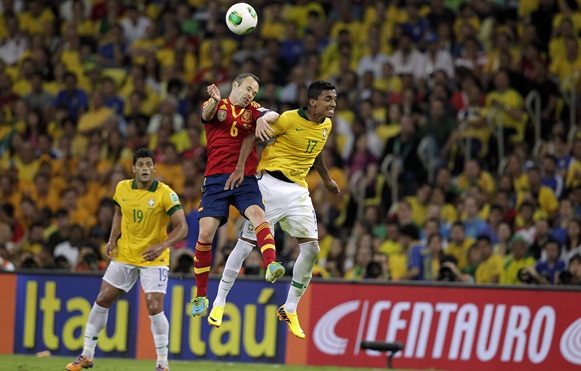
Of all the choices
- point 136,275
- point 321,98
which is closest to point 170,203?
point 136,275

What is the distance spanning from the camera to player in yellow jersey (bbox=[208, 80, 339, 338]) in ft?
44.1

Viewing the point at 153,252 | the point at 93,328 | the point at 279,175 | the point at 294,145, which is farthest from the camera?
the point at 93,328

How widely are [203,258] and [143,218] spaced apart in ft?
4.88

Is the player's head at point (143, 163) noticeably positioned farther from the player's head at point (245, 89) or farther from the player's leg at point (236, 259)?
the player's head at point (245, 89)

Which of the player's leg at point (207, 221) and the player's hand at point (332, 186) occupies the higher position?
the player's hand at point (332, 186)

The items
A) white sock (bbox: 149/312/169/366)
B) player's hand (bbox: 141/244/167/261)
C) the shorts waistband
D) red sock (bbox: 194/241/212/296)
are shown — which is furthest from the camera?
white sock (bbox: 149/312/169/366)

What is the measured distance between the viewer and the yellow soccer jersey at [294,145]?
1342cm

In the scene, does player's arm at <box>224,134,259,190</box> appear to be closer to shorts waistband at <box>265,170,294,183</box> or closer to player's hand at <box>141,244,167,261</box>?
shorts waistband at <box>265,170,294,183</box>

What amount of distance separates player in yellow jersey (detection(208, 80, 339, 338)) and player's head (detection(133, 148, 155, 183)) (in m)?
1.43

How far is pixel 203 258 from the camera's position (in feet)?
43.8

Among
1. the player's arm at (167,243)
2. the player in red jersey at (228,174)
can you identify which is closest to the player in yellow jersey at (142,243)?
the player's arm at (167,243)

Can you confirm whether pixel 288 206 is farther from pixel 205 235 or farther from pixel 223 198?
pixel 205 235

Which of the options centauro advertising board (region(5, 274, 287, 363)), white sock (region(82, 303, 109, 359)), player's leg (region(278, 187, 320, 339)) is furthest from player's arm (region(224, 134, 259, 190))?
centauro advertising board (region(5, 274, 287, 363))

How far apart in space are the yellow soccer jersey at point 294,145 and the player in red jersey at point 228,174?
21 cm
